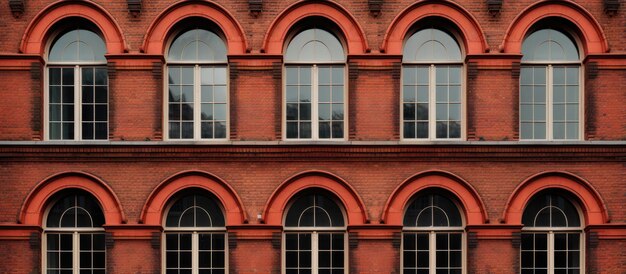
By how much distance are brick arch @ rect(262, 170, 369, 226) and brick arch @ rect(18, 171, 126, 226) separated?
3414 millimetres

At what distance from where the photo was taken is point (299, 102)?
2098 centimetres

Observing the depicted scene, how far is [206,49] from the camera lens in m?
21.2

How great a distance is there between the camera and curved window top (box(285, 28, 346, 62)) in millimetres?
21094

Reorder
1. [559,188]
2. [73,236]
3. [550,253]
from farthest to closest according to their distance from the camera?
[73,236]
[550,253]
[559,188]

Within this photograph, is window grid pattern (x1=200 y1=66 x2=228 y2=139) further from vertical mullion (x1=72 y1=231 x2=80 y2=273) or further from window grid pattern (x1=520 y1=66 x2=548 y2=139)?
window grid pattern (x1=520 y1=66 x2=548 y2=139)

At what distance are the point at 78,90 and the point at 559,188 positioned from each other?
11128 millimetres

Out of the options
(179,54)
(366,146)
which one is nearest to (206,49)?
(179,54)

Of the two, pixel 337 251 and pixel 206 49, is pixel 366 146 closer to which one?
pixel 337 251

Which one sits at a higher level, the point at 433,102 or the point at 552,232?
the point at 433,102

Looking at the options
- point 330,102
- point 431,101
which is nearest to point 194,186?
point 330,102

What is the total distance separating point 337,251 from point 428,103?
13.0 ft

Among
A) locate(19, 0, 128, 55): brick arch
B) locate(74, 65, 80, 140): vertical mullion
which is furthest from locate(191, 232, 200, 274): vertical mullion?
locate(19, 0, 128, 55): brick arch

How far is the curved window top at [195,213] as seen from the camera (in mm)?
20750

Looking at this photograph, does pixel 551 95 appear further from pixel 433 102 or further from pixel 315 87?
pixel 315 87
